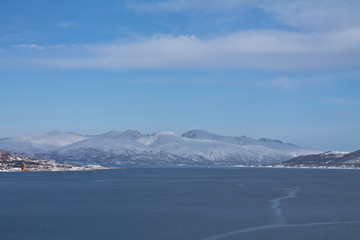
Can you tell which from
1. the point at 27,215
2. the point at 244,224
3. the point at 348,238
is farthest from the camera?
the point at 27,215

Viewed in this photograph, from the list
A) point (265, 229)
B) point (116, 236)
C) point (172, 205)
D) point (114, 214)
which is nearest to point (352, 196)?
point (172, 205)

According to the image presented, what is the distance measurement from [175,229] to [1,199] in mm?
43935

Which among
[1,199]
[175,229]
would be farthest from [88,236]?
[1,199]

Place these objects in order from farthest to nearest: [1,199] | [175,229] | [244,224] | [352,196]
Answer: [352,196]
[1,199]
[244,224]
[175,229]

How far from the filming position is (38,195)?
89.2 m

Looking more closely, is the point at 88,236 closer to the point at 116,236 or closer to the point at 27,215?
the point at 116,236

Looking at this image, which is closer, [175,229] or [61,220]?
[175,229]

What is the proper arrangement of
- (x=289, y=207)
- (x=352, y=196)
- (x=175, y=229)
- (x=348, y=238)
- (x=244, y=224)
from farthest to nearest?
(x=352, y=196)
(x=289, y=207)
(x=244, y=224)
(x=175, y=229)
(x=348, y=238)

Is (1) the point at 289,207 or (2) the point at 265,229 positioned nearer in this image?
(2) the point at 265,229

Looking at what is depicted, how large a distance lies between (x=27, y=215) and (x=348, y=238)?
4043cm

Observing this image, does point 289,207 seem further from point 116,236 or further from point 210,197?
point 116,236

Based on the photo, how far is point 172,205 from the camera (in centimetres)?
7294

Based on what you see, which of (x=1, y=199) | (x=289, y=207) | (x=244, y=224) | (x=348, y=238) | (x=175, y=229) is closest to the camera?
(x=348, y=238)

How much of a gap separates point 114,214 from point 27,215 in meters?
11.6
